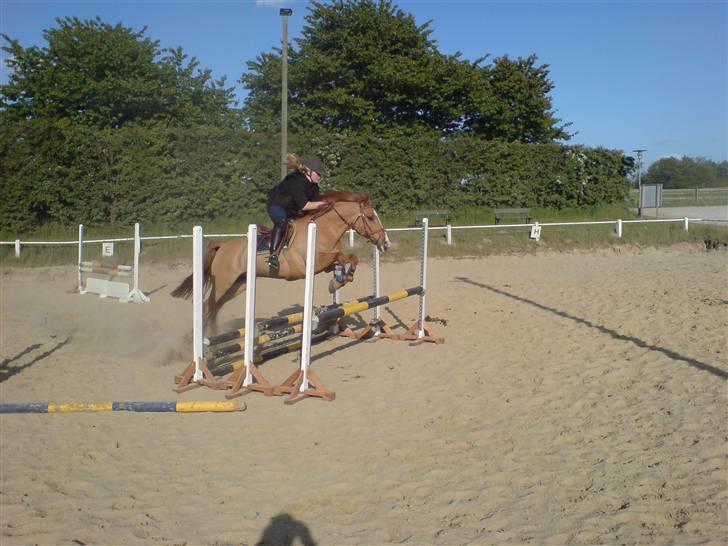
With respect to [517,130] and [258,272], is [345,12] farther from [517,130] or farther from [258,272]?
[258,272]

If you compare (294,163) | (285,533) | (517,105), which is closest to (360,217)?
(294,163)

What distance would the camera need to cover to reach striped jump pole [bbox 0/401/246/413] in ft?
17.0

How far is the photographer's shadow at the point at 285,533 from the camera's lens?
11.9 ft

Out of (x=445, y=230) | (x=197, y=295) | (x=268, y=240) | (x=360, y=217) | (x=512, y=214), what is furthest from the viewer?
(x=512, y=214)

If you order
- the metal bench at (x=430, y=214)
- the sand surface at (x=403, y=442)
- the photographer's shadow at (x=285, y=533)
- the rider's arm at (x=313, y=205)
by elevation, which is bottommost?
the photographer's shadow at (x=285, y=533)

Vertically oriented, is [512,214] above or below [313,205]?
above

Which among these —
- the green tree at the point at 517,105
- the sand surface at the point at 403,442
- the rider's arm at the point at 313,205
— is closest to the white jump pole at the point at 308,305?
the sand surface at the point at 403,442

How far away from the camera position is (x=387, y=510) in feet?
13.2

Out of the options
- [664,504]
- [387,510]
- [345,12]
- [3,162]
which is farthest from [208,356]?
[345,12]

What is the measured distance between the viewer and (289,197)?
7809mm

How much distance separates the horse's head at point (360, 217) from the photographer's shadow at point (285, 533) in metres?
4.60

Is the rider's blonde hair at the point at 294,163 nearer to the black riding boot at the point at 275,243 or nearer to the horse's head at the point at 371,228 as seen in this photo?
the black riding boot at the point at 275,243

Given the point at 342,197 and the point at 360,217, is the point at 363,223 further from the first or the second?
the point at 342,197

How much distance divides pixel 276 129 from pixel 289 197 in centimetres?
1587
